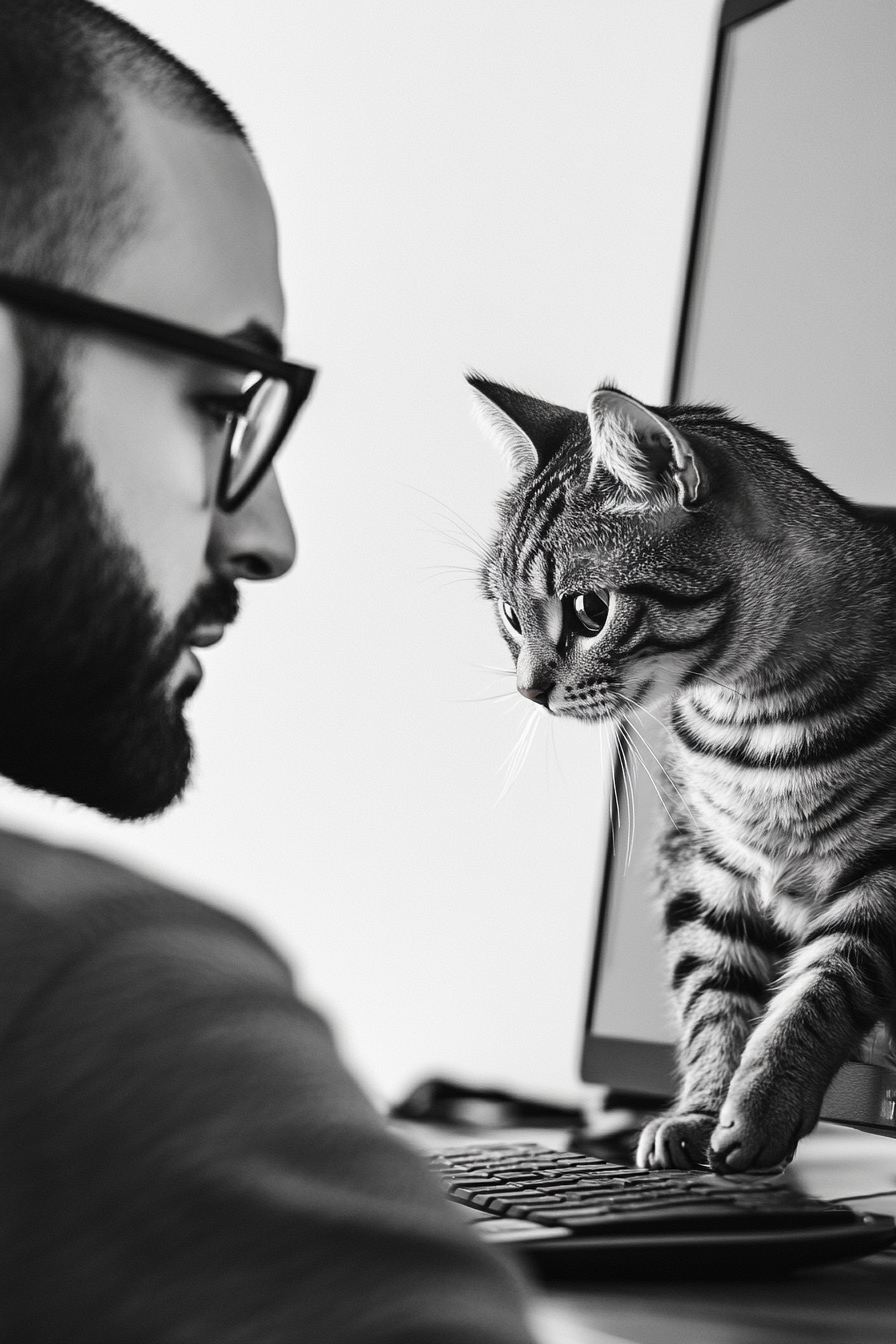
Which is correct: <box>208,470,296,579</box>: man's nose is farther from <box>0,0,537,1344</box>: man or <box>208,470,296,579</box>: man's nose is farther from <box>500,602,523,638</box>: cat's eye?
<box>500,602,523,638</box>: cat's eye

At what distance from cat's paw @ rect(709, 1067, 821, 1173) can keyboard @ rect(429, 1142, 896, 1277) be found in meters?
0.02

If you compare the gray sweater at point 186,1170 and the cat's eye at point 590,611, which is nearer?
the gray sweater at point 186,1170

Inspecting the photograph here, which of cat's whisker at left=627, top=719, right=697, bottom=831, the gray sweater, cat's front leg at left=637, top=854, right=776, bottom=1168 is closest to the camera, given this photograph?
the gray sweater

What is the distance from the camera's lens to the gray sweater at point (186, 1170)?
0.74ft

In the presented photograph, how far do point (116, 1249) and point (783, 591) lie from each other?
28.6 inches

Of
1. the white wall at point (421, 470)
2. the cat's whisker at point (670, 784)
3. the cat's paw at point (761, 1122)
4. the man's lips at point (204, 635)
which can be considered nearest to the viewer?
the man's lips at point (204, 635)

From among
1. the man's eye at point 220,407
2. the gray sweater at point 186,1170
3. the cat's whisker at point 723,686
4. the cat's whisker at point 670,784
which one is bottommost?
the gray sweater at point 186,1170

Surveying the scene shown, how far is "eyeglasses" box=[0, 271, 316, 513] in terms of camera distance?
0.36 meters

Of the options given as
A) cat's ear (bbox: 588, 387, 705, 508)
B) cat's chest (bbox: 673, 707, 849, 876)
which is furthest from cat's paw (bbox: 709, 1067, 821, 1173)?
cat's ear (bbox: 588, 387, 705, 508)

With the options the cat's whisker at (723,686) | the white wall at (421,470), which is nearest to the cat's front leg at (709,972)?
the cat's whisker at (723,686)

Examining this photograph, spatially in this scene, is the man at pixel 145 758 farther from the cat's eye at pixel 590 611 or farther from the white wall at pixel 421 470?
the white wall at pixel 421 470

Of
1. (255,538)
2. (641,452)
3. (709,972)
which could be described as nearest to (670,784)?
(709,972)

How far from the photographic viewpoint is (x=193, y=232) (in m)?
0.41

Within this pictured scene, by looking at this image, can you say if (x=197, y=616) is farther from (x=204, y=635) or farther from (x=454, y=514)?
(x=454, y=514)
